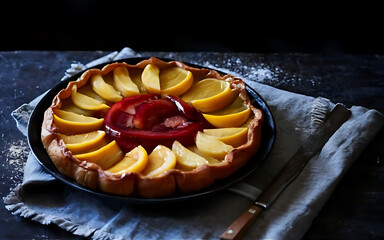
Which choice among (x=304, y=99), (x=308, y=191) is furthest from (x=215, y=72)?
(x=308, y=191)

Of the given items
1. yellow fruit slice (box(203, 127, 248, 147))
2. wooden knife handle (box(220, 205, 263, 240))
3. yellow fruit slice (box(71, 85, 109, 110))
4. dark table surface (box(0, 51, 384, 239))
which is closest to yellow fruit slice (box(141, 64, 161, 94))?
yellow fruit slice (box(71, 85, 109, 110))

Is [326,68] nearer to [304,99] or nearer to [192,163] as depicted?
[304,99]

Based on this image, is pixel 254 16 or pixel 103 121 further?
pixel 254 16

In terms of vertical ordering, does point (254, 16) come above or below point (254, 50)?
above

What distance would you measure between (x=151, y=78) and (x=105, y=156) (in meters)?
0.66

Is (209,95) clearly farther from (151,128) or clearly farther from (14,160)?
(14,160)

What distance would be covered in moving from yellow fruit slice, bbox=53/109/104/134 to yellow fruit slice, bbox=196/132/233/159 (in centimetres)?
48

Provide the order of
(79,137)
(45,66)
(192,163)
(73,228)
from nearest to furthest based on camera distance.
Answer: (73,228)
(192,163)
(79,137)
(45,66)

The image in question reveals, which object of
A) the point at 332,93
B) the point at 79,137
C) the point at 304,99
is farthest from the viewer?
the point at 332,93

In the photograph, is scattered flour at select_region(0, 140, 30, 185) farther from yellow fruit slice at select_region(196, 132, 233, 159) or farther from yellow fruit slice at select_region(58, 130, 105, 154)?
yellow fruit slice at select_region(196, 132, 233, 159)

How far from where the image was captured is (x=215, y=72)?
2.66m

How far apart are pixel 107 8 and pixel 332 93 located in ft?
8.80

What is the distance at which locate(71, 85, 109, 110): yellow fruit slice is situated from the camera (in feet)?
7.88

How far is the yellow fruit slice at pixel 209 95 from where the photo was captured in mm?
2416
